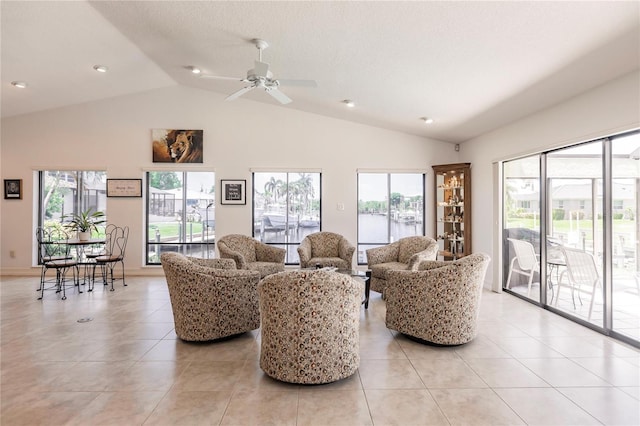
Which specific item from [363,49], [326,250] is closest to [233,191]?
[326,250]

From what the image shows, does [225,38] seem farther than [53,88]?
No

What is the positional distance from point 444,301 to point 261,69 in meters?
3.02

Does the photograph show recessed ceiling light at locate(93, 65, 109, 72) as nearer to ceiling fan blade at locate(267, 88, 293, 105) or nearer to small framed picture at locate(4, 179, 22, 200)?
ceiling fan blade at locate(267, 88, 293, 105)

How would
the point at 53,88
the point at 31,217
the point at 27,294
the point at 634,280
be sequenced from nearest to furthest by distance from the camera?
the point at 634,280
the point at 27,294
the point at 53,88
the point at 31,217

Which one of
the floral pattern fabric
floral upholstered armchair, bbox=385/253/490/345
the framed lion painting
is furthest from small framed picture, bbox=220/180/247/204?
the floral pattern fabric

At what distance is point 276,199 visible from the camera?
701 centimetres

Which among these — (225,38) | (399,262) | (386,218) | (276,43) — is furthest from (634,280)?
(225,38)

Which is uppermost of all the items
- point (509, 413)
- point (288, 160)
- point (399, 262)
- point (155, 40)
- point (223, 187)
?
point (155, 40)

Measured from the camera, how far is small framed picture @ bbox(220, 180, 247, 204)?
6828 millimetres

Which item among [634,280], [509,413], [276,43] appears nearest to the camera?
[509,413]

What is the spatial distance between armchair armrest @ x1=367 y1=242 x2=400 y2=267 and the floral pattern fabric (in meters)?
2.73

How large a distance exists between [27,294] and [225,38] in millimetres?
5140

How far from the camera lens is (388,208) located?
278 inches

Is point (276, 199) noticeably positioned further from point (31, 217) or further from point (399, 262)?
point (31, 217)
